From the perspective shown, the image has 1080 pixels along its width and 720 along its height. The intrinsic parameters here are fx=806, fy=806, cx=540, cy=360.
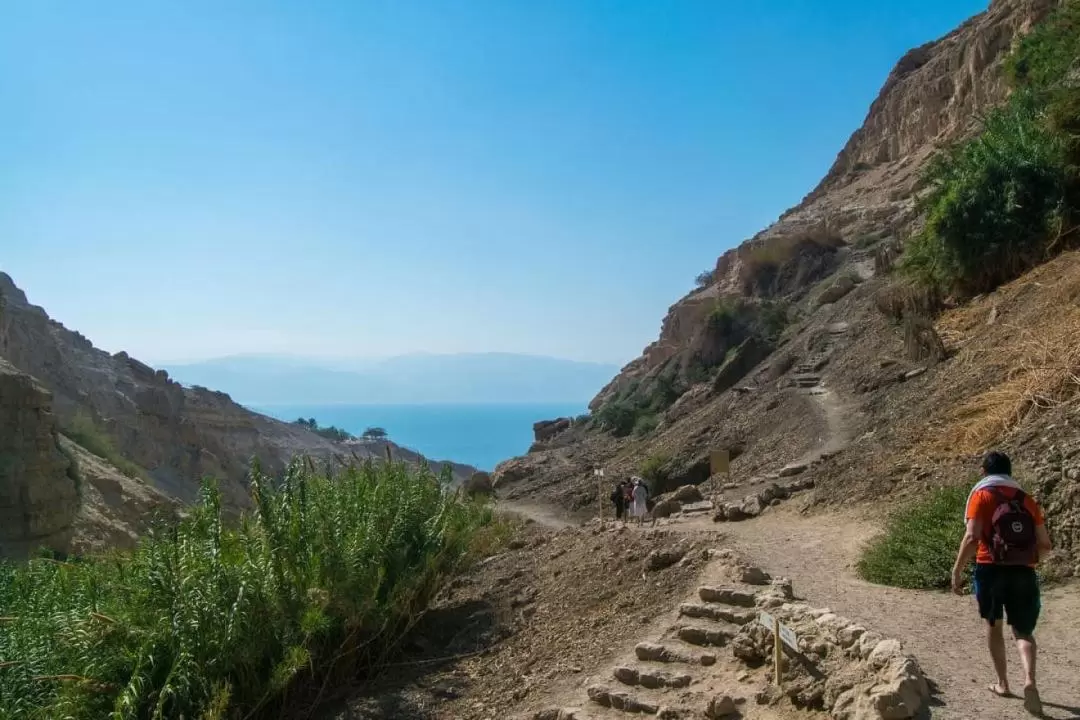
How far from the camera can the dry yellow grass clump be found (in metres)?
10.4

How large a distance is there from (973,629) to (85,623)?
24.7ft

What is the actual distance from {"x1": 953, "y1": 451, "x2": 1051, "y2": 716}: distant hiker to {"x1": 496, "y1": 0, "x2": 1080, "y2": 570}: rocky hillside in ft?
10.3

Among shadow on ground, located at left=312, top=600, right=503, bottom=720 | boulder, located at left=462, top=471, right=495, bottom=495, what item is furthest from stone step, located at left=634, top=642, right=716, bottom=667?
boulder, located at left=462, top=471, right=495, bottom=495

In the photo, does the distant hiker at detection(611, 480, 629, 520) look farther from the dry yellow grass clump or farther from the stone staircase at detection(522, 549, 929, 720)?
the stone staircase at detection(522, 549, 929, 720)

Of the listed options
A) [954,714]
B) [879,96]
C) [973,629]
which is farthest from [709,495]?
[879,96]

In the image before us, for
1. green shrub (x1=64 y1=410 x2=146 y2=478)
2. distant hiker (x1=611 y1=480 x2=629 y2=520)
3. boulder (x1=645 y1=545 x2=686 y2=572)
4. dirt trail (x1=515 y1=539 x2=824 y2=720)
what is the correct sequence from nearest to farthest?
dirt trail (x1=515 y1=539 x2=824 y2=720), boulder (x1=645 y1=545 x2=686 y2=572), distant hiker (x1=611 y1=480 x2=629 y2=520), green shrub (x1=64 y1=410 x2=146 y2=478)

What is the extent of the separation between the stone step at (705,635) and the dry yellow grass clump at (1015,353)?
17.9 feet

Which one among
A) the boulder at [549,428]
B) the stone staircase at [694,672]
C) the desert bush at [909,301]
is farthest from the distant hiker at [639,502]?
the boulder at [549,428]

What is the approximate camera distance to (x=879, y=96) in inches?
2325

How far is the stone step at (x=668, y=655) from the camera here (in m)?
6.81

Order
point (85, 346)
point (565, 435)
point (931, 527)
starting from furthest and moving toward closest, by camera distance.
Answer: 1. point (85, 346)
2. point (565, 435)
3. point (931, 527)

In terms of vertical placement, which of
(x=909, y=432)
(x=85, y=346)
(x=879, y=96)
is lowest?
(x=909, y=432)

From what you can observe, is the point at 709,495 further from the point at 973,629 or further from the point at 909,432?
the point at 973,629

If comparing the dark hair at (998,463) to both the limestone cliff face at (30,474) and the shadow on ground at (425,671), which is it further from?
the limestone cliff face at (30,474)
